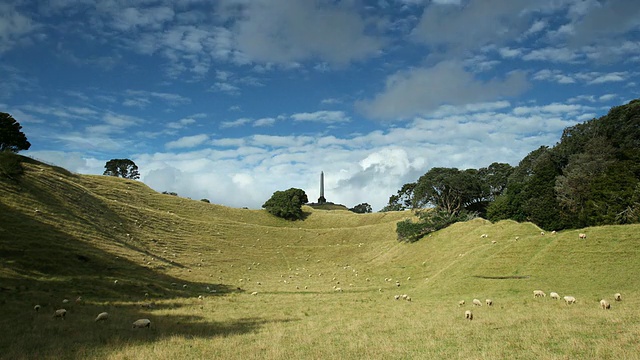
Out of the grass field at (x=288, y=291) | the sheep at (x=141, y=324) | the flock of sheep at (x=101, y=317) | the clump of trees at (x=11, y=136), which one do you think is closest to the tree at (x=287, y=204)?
the grass field at (x=288, y=291)

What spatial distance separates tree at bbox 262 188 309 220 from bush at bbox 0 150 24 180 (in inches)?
2728

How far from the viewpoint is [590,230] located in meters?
35.8

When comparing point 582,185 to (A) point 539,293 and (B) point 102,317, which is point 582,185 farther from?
(B) point 102,317

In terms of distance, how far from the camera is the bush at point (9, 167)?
49.8 metres

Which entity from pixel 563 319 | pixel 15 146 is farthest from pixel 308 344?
pixel 15 146

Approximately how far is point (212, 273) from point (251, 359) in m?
44.3

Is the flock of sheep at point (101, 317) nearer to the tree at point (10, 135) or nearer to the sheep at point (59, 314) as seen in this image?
the sheep at point (59, 314)

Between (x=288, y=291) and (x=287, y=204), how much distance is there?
7200 cm

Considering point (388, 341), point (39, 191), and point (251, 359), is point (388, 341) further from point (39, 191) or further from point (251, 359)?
point (39, 191)

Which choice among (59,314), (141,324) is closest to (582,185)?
(141,324)

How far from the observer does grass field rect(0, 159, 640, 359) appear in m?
15.4

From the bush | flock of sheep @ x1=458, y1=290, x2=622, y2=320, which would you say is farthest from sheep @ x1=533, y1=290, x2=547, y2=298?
the bush

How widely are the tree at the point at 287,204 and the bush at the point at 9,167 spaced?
6928 centimetres

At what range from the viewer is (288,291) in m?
43.7
